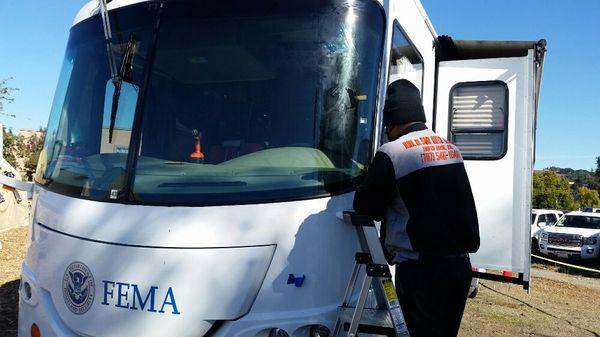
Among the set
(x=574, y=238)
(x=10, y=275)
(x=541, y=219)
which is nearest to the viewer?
(x=10, y=275)

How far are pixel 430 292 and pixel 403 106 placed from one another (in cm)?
93

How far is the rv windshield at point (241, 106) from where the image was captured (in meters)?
2.67

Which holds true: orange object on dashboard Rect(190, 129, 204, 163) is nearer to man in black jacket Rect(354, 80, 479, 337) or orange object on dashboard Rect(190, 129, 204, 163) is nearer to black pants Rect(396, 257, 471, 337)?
man in black jacket Rect(354, 80, 479, 337)

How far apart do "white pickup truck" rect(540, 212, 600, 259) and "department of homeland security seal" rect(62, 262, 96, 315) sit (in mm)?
16824

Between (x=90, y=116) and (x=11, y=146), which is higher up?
(x=11, y=146)

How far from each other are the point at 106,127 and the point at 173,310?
1.21 m

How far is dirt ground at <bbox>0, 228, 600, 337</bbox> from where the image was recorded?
6320 mm

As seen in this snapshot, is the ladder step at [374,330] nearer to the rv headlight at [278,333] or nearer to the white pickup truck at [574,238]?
the rv headlight at [278,333]

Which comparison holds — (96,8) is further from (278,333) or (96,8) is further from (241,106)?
(278,333)

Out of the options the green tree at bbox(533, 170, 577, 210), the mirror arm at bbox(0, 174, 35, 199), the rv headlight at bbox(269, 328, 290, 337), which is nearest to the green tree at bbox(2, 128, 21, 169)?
the mirror arm at bbox(0, 174, 35, 199)

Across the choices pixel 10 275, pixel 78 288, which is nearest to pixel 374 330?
pixel 78 288

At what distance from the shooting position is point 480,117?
4.13 metres

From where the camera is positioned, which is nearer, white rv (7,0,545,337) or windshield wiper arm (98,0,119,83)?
white rv (7,0,545,337)

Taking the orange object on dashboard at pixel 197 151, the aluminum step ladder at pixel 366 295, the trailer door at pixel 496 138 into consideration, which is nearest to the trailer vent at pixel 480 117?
the trailer door at pixel 496 138
